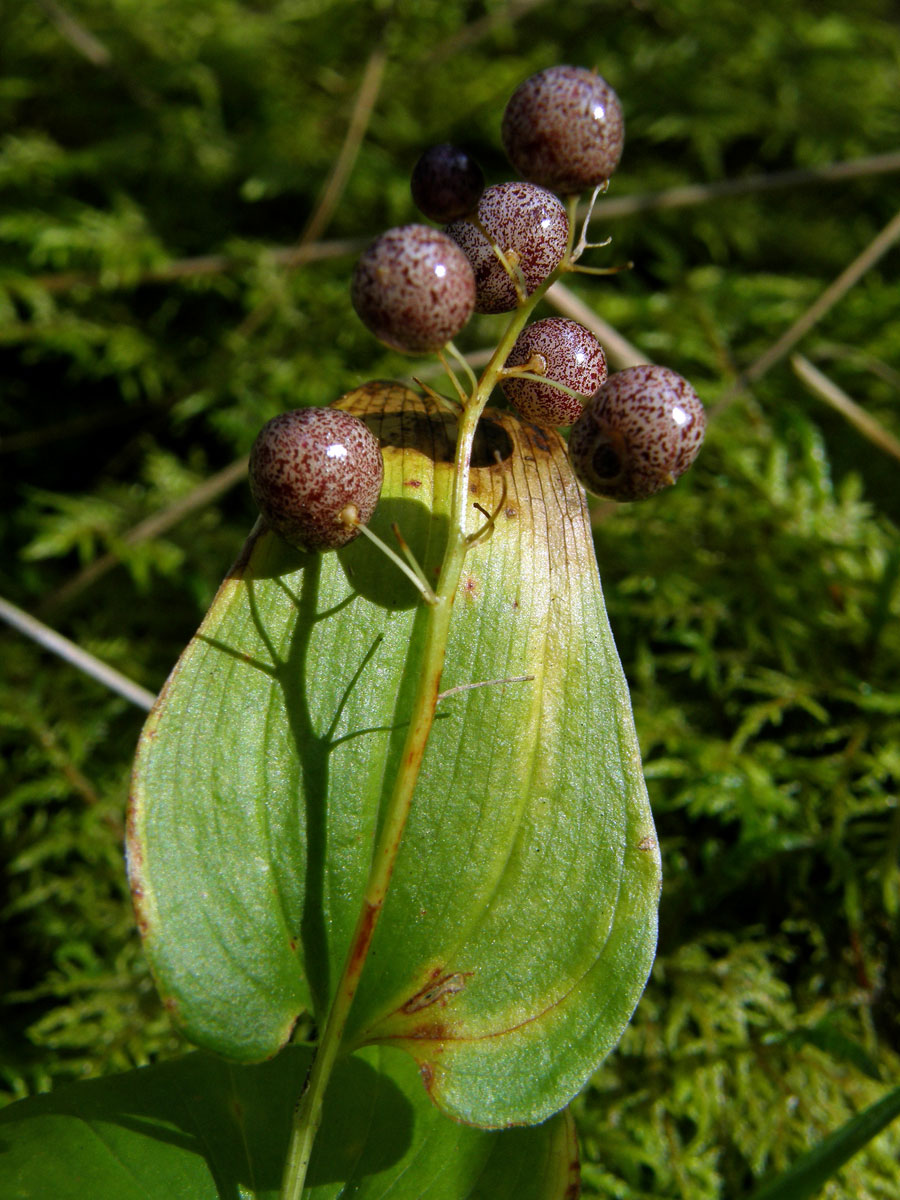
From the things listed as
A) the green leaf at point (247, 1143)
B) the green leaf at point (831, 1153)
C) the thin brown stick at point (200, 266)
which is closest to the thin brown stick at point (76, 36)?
the thin brown stick at point (200, 266)

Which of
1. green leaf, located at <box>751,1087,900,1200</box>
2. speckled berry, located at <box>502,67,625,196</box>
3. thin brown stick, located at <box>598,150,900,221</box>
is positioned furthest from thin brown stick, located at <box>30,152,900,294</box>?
green leaf, located at <box>751,1087,900,1200</box>

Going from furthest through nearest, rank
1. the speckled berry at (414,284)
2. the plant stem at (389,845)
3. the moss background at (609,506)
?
the moss background at (609,506) → the plant stem at (389,845) → the speckled berry at (414,284)

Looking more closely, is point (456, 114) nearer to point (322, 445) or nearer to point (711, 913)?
point (322, 445)

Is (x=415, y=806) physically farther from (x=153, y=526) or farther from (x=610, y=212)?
(x=610, y=212)

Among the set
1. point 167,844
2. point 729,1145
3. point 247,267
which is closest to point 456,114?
point 247,267

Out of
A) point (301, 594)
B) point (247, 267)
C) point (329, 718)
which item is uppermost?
point (247, 267)

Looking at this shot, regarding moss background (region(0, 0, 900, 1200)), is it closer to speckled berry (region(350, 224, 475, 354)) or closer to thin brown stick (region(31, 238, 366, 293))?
thin brown stick (region(31, 238, 366, 293))

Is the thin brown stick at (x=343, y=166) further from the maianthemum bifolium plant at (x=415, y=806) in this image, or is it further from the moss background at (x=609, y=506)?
the maianthemum bifolium plant at (x=415, y=806)
